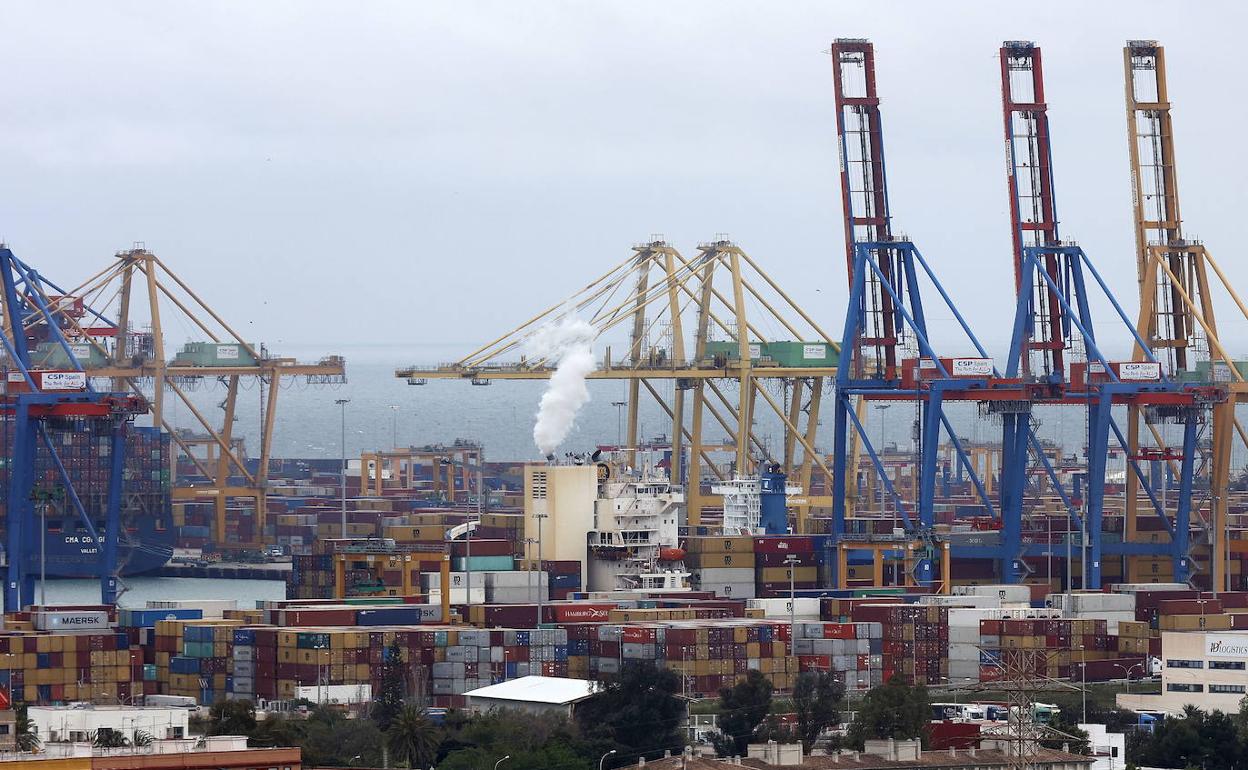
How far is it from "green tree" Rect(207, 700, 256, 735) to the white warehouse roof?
486 cm

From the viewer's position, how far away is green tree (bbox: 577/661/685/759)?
53.9 meters

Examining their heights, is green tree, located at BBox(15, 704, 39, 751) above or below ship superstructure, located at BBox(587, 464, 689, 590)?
below

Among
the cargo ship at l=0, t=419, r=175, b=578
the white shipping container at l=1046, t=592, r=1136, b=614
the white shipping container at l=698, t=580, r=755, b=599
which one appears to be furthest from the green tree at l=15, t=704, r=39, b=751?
the cargo ship at l=0, t=419, r=175, b=578

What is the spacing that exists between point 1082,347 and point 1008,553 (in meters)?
6.22

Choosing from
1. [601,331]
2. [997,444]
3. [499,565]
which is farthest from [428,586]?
[997,444]

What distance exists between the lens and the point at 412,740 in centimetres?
5094

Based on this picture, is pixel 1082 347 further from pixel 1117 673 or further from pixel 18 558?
pixel 18 558


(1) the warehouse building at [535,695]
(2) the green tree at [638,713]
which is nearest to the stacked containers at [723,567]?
(1) the warehouse building at [535,695]

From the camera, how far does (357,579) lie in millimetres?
75125

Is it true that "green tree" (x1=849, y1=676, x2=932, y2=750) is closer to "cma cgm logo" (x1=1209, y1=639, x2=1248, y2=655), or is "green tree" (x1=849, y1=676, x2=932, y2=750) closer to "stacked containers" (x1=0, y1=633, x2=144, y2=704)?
"cma cgm logo" (x1=1209, y1=639, x2=1248, y2=655)

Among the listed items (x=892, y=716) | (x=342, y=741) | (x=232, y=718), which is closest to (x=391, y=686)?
(x=232, y=718)

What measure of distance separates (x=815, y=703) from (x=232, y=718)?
10791mm

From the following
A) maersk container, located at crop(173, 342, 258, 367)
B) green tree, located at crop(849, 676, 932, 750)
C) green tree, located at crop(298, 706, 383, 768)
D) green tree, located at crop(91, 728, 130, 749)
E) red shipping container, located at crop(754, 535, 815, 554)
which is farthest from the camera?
maersk container, located at crop(173, 342, 258, 367)

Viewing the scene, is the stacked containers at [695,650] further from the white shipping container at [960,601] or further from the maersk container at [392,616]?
the white shipping container at [960,601]
